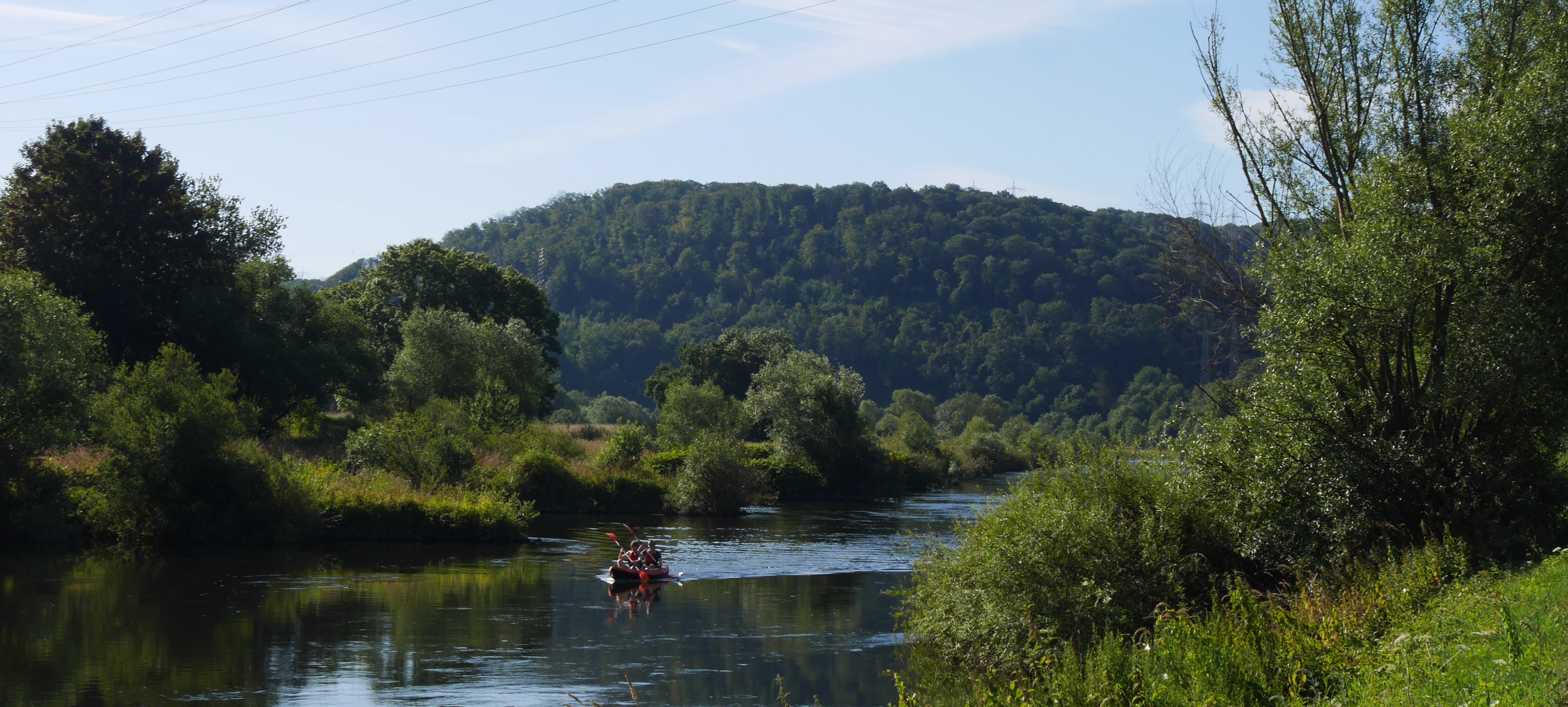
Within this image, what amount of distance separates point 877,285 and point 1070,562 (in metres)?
157

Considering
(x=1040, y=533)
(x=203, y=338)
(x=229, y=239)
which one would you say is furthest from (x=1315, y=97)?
(x=229, y=239)

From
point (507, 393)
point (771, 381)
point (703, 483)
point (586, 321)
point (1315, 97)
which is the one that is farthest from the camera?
point (586, 321)

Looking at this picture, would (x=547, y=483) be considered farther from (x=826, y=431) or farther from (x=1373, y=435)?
(x=1373, y=435)

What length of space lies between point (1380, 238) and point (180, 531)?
2943 cm

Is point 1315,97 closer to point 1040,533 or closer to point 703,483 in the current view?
point 1040,533

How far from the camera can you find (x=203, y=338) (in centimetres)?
4634

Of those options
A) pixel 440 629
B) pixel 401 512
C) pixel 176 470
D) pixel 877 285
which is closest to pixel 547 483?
pixel 401 512

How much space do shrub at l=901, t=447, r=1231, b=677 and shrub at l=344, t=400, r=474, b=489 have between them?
25.4 metres

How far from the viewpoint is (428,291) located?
7269cm

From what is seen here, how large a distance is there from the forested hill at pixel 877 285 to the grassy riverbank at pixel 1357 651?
117 meters

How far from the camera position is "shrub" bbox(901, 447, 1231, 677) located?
653 inches

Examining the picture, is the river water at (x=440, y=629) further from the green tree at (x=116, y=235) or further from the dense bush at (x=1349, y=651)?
the green tree at (x=116, y=235)

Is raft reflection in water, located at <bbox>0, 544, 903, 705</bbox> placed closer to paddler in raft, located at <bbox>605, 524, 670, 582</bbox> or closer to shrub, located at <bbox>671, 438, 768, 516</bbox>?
paddler in raft, located at <bbox>605, 524, 670, 582</bbox>

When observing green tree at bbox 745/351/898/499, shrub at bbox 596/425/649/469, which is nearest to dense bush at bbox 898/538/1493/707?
shrub at bbox 596/425/649/469
